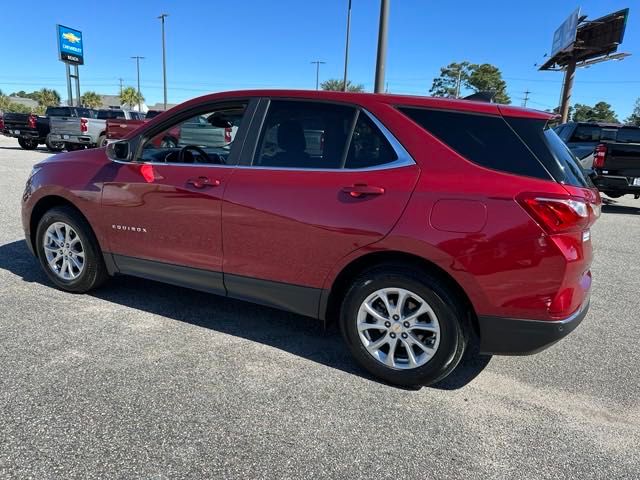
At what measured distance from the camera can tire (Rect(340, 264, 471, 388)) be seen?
9.13 feet

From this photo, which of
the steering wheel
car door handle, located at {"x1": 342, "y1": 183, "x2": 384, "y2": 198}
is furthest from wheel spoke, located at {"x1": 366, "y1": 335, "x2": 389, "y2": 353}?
the steering wheel

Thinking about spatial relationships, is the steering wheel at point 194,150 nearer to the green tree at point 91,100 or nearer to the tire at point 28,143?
the tire at point 28,143

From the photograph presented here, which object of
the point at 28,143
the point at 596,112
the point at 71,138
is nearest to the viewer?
the point at 71,138

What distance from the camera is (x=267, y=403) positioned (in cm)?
275

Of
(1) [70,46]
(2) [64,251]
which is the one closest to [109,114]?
(2) [64,251]

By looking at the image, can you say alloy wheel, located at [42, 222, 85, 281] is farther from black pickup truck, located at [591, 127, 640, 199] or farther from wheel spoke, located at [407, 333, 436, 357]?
black pickup truck, located at [591, 127, 640, 199]

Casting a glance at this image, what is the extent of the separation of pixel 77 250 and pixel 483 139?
343 centimetres

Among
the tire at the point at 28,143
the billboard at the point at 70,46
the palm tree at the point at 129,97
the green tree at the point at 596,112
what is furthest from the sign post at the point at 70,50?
the green tree at the point at 596,112

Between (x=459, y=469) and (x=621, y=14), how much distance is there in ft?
103

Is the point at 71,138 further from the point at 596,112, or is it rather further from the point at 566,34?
the point at 596,112

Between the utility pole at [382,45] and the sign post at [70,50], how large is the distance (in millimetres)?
38242

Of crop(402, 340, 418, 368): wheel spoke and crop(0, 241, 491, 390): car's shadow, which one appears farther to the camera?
crop(0, 241, 491, 390): car's shadow

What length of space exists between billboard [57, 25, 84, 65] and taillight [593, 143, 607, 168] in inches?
1669

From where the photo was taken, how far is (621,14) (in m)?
26.0
